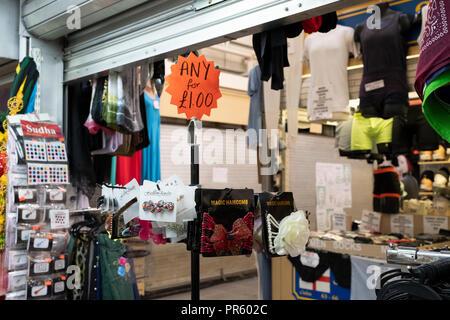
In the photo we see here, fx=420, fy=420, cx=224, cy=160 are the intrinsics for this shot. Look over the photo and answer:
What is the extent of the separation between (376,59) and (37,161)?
2.54 m

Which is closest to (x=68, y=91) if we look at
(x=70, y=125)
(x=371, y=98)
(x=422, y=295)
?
(x=70, y=125)

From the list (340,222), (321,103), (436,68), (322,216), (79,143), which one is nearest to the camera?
(436,68)

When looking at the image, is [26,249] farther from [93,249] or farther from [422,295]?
[422,295]

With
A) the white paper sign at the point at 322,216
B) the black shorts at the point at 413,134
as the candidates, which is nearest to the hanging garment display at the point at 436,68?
the black shorts at the point at 413,134

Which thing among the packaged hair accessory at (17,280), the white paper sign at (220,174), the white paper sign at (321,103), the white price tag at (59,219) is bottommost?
the packaged hair accessory at (17,280)

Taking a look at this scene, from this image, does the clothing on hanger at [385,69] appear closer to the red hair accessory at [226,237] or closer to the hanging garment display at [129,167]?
the hanging garment display at [129,167]

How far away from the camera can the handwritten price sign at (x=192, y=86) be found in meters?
1.66

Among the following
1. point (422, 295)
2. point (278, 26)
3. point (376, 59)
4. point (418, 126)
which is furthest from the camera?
point (418, 126)

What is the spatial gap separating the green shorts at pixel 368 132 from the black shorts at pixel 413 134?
0.22 feet

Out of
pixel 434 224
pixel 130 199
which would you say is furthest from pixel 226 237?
pixel 434 224

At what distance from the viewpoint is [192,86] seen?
5.49 feet

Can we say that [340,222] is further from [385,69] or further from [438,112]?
[438,112]

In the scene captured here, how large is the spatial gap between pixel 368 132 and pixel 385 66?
110cm

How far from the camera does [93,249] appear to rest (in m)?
2.76
